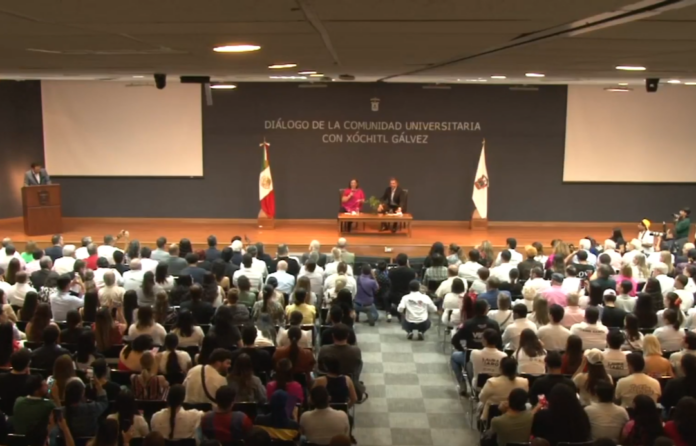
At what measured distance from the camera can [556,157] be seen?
51.9 feet

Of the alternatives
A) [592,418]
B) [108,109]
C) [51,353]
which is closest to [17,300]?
[51,353]

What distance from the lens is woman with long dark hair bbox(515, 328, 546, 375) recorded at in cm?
628

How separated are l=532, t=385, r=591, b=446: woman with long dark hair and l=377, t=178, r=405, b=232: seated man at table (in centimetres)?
936

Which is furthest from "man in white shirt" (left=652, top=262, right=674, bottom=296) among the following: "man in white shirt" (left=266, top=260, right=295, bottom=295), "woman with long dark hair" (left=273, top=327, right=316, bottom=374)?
"woman with long dark hair" (left=273, top=327, right=316, bottom=374)

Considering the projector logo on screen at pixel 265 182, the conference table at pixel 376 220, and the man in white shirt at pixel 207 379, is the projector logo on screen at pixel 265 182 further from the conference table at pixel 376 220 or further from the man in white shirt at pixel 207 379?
the man in white shirt at pixel 207 379

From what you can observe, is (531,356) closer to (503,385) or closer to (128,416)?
(503,385)

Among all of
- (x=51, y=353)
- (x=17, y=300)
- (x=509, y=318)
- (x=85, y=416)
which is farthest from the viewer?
(x=17, y=300)

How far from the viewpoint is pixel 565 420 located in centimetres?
500

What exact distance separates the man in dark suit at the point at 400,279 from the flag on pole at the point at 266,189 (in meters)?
5.44

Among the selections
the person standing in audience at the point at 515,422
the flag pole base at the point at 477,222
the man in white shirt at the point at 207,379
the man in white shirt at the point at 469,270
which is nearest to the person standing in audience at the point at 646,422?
the person standing in audience at the point at 515,422

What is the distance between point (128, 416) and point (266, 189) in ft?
33.8

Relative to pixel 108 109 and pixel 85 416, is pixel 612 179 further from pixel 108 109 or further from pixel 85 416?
pixel 85 416

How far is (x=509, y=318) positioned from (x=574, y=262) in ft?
10.5

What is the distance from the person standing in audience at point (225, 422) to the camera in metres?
4.88
